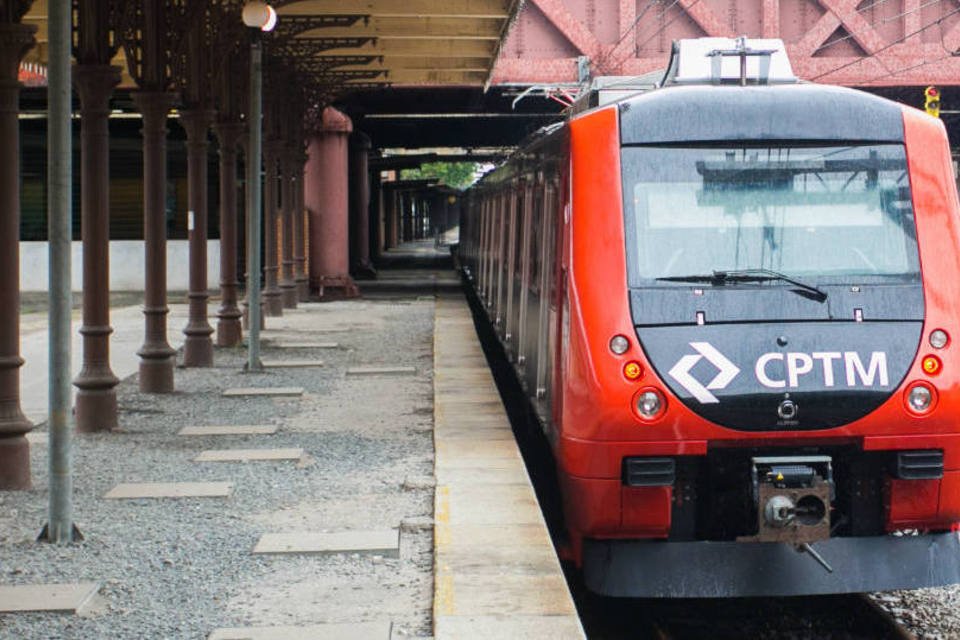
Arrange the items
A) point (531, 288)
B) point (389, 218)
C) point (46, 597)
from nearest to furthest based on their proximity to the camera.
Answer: point (46, 597) < point (531, 288) < point (389, 218)

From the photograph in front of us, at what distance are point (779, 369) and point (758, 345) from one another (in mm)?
147

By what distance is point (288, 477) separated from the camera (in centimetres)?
998

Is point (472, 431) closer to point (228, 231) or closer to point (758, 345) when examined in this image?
point (758, 345)

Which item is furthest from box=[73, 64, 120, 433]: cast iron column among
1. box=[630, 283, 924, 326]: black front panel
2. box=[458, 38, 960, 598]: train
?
box=[630, 283, 924, 326]: black front panel

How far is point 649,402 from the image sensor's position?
6949mm

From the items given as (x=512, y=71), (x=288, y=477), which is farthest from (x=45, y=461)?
(x=512, y=71)

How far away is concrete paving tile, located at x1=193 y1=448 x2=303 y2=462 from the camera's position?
1077 centimetres

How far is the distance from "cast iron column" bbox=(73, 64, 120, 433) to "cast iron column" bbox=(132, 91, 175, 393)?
202 centimetres

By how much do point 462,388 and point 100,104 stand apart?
4.40 meters

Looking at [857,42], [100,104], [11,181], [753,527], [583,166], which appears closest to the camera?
[753,527]

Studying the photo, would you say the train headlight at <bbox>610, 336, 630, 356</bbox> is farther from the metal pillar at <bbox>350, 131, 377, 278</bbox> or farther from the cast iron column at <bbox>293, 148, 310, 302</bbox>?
the metal pillar at <bbox>350, 131, 377, 278</bbox>

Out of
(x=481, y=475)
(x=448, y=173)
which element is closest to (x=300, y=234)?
(x=481, y=475)

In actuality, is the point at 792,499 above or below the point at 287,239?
below

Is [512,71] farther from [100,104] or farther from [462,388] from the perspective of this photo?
[100,104]
